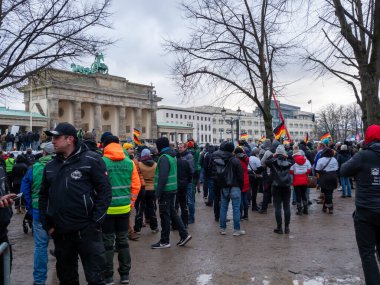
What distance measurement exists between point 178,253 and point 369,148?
3.93 meters

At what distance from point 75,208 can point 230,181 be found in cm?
500

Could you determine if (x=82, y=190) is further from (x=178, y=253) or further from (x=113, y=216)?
(x=178, y=253)

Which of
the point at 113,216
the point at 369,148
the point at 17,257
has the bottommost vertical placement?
the point at 17,257

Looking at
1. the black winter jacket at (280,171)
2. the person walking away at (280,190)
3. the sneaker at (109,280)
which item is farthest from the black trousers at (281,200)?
the sneaker at (109,280)

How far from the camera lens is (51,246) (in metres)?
8.11

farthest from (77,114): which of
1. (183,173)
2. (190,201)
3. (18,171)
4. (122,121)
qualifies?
(183,173)

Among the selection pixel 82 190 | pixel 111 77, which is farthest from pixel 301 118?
pixel 82 190

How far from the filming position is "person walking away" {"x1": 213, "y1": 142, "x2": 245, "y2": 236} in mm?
8422

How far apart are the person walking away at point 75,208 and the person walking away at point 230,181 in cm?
471

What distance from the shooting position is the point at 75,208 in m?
3.86

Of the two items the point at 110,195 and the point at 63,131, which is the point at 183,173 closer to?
the point at 110,195

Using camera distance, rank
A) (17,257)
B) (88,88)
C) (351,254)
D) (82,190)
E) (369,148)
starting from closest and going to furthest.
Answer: (82,190)
(369,148)
(351,254)
(17,257)
(88,88)

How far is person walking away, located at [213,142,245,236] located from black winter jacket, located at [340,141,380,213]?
12.7 ft

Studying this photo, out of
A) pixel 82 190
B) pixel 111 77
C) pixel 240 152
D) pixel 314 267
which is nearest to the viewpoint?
pixel 82 190
